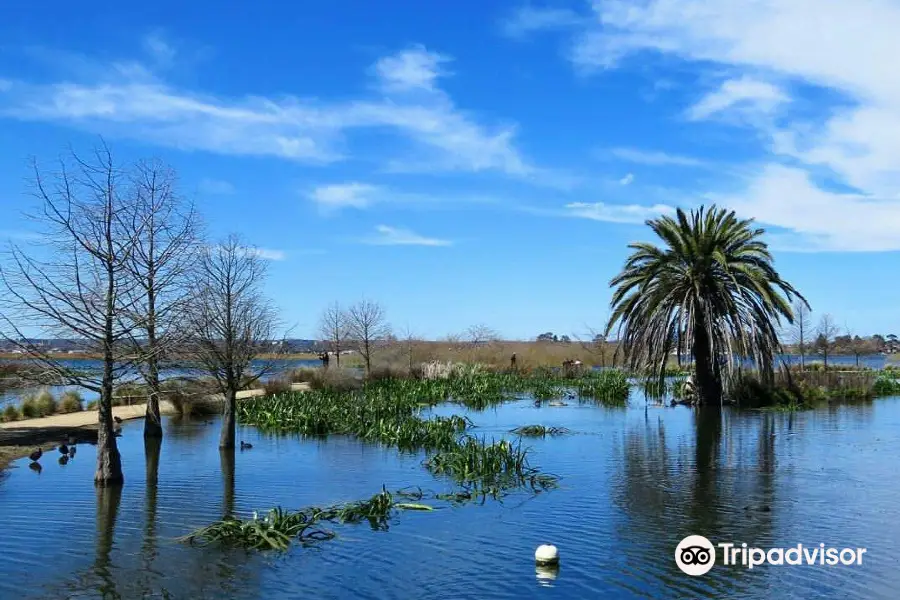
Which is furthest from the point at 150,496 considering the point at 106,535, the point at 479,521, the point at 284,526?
the point at 479,521

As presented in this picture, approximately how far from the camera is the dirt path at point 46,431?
19.4m

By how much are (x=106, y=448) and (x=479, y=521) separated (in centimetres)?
748

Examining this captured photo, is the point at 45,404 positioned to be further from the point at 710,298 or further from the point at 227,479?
the point at 710,298

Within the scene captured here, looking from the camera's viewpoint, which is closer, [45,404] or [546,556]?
[546,556]

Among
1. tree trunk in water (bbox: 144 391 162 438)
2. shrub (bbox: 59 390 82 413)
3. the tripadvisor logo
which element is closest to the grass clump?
shrub (bbox: 59 390 82 413)

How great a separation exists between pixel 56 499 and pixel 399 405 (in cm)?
1451

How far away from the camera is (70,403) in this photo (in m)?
30.4

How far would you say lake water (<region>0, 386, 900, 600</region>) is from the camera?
8875 mm

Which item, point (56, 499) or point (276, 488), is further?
point (276, 488)

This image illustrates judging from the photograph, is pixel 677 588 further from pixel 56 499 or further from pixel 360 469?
pixel 56 499

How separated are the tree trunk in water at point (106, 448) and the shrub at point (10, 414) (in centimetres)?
1360

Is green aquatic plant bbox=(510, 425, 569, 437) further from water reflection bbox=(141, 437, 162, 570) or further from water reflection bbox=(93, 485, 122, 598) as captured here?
water reflection bbox=(93, 485, 122, 598)

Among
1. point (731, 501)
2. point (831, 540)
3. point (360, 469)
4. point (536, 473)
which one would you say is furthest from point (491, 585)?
point (360, 469)

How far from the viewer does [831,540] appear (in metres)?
10.5
